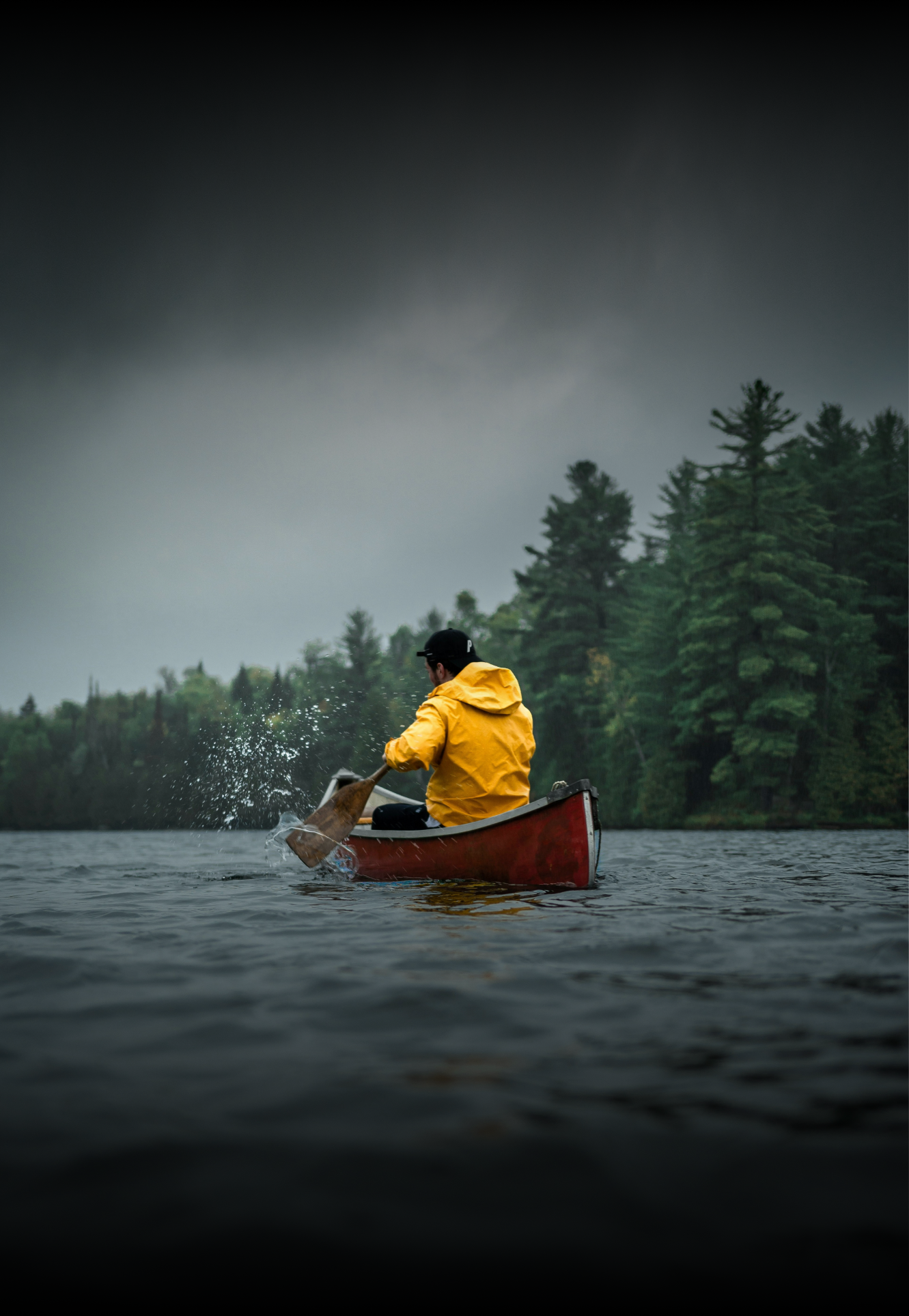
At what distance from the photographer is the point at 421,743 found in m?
5.89

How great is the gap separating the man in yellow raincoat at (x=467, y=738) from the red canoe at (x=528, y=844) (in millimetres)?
241

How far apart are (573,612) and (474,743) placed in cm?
3932

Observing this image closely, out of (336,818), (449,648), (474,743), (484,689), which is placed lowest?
(336,818)

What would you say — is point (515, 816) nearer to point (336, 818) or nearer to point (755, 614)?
point (336, 818)

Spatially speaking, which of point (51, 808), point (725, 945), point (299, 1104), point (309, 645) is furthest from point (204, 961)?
point (51, 808)

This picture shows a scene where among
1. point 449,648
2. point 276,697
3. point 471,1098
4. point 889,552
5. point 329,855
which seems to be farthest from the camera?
point 276,697

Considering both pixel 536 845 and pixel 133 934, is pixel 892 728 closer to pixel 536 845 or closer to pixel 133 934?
pixel 536 845

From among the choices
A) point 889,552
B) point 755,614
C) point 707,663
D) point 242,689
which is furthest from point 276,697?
point 889,552

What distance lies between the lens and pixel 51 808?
2591 inches

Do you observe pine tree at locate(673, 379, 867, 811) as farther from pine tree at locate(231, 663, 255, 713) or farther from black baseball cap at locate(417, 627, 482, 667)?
pine tree at locate(231, 663, 255, 713)

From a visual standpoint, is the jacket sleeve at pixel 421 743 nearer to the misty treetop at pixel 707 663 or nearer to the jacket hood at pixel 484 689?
the jacket hood at pixel 484 689

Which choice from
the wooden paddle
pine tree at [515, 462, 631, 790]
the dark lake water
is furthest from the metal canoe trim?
pine tree at [515, 462, 631, 790]

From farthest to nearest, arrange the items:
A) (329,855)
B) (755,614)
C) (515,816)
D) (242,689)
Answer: (242,689), (755,614), (329,855), (515,816)

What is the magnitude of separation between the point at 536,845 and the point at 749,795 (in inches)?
1093
